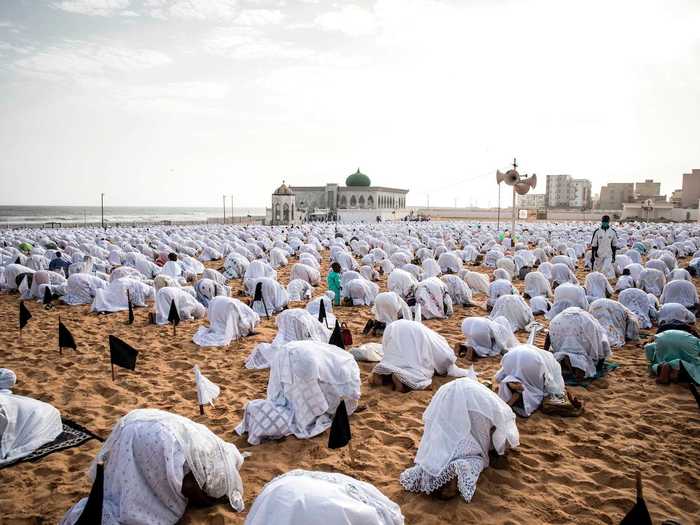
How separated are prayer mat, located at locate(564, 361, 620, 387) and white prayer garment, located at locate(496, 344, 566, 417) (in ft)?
2.70

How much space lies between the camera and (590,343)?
5539 millimetres

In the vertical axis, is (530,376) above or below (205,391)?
above

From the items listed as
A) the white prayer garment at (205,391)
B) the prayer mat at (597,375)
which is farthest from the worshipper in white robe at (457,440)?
the prayer mat at (597,375)

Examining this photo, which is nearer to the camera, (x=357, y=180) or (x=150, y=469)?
(x=150, y=469)

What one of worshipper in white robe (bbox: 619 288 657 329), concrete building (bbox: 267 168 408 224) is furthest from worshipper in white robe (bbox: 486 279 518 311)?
concrete building (bbox: 267 168 408 224)

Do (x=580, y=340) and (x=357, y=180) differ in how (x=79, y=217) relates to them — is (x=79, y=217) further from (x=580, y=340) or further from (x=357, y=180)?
(x=580, y=340)

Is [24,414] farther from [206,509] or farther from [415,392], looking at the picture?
[415,392]

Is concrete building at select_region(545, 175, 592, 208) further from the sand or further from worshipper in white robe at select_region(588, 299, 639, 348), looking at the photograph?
the sand

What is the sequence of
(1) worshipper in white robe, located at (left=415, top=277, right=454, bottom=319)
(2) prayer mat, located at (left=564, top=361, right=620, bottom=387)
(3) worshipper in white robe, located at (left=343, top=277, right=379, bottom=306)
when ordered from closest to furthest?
(2) prayer mat, located at (left=564, top=361, right=620, bottom=387) < (1) worshipper in white robe, located at (left=415, top=277, right=454, bottom=319) < (3) worshipper in white robe, located at (left=343, top=277, right=379, bottom=306)

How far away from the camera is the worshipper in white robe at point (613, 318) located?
6.82 meters

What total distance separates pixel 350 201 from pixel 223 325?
4856 centimetres

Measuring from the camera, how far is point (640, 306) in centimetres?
808

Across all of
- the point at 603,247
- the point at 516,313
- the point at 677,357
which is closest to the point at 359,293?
the point at 516,313

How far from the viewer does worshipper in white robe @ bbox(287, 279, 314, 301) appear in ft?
34.5
